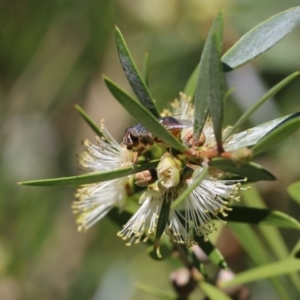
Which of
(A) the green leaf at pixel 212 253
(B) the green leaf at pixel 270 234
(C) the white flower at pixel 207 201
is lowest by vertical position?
(B) the green leaf at pixel 270 234

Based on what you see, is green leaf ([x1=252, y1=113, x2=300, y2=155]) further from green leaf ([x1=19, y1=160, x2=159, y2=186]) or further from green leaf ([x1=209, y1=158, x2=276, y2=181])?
green leaf ([x1=19, y1=160, x2=159, y2=186])

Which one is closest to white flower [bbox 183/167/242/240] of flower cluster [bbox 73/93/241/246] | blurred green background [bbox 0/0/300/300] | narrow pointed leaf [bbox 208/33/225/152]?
flower cluster [bbox 73/93/241/246]

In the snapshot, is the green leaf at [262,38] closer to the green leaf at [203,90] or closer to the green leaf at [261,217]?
the green leaf at [203,90]

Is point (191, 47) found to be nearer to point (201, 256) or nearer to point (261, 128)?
point (201, 256)

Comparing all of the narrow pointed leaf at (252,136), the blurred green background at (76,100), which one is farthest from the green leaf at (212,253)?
the blurred green background at (76,100)

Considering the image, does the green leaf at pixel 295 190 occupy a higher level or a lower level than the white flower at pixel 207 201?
lower

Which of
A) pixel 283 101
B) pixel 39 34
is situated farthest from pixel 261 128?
pixel 39 34

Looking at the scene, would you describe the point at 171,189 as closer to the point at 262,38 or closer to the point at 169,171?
the point at 169,171
